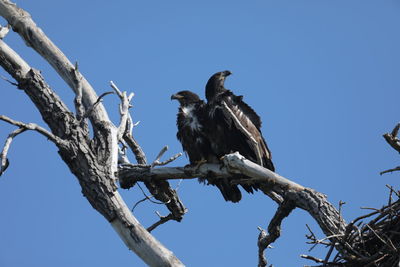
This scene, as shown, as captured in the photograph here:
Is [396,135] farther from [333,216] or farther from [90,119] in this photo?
[90,119]

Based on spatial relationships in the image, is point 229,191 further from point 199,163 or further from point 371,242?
point 371,242

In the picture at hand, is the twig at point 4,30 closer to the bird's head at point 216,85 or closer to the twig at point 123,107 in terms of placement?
the twig at point 123,107

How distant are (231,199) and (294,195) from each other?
192 centimetres

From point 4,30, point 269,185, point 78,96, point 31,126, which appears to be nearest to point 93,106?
point 78,96

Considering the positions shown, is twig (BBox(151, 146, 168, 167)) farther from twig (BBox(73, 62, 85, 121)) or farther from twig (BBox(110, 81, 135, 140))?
twig (BBox(73, 62, 85, 121))

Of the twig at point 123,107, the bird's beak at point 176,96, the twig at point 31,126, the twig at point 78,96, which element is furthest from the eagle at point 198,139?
the twig at point 31,126

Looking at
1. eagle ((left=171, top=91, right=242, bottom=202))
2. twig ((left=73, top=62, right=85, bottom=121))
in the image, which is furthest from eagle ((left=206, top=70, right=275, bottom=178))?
twig ((left=73, top=62, right=85, bottom=121))

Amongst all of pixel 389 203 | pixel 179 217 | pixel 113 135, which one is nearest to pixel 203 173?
pixel 179 217

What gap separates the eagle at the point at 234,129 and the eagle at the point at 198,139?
0.33 ft

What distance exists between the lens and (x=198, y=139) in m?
8.40

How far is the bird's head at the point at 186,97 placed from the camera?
29.3 ft

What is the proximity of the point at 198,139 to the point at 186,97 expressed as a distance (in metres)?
0.83

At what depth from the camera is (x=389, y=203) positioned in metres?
6.37

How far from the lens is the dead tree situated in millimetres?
6121
